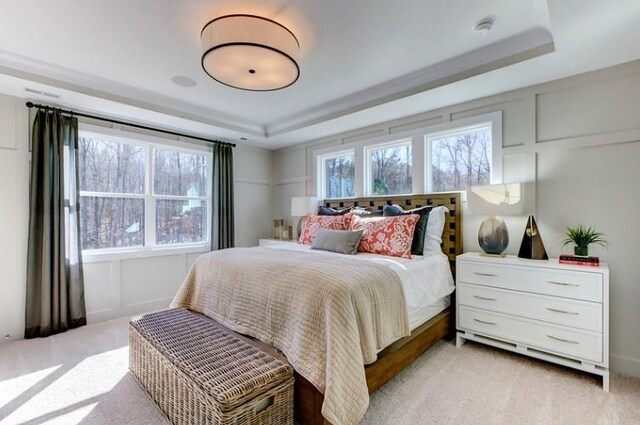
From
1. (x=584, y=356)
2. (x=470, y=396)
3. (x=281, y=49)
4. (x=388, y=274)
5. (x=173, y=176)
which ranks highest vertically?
(x=281, y=49)

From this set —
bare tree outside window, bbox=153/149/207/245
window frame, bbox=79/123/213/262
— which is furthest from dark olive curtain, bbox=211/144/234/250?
bare tree outside window, bbox=153/149/207/245

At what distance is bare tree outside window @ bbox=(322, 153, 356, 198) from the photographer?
4387mm

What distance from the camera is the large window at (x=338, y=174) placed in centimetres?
439

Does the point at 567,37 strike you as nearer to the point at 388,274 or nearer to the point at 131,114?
the point at 388,274

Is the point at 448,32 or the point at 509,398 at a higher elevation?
the point at 448,32

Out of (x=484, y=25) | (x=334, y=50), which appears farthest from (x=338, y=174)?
(x=484, y=25)

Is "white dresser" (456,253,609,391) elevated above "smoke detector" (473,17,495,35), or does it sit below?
below

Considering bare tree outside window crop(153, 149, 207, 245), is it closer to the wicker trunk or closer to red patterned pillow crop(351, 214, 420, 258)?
the wicker trunk

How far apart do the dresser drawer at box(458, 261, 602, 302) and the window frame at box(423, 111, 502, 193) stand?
3.00 ft

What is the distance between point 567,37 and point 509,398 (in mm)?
2402

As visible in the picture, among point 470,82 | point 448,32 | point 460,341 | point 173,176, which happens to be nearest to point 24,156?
point 173,176

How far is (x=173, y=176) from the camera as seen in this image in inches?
165

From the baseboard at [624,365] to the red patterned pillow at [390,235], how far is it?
1.72m

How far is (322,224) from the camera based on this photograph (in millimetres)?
3639
